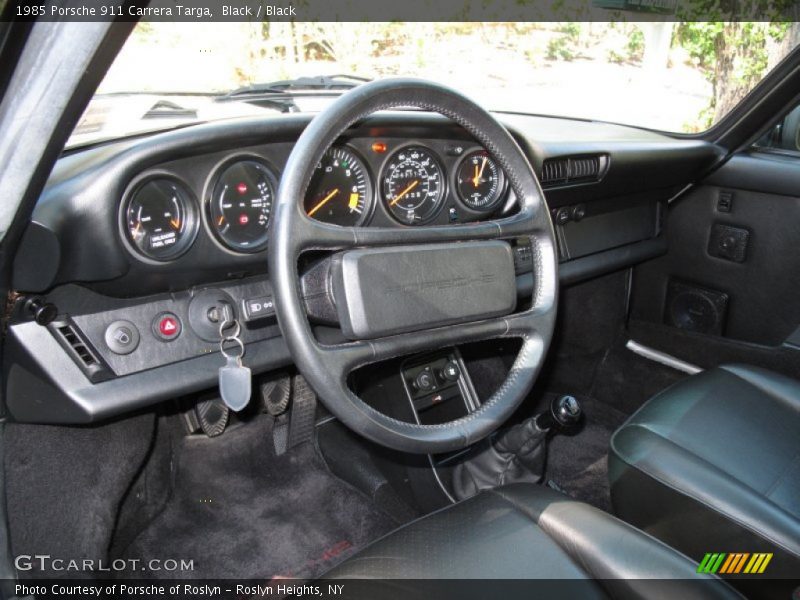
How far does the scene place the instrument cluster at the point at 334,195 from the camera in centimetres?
159

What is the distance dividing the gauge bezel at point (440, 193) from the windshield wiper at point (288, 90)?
15.0 inches

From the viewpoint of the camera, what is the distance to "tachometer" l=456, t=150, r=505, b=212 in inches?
81.8

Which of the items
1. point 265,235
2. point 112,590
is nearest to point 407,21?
point 265,235

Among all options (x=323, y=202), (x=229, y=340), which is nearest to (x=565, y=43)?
(x=323, y=202)

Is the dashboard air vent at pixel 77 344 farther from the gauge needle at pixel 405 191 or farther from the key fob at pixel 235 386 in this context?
the gauge needle at pixel 405 191

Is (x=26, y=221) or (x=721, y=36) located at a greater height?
(x=721, y=36)

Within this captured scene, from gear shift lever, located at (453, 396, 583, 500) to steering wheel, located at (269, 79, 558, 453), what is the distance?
61 cm

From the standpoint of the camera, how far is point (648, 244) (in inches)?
117

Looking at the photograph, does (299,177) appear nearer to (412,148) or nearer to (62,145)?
(62,145)

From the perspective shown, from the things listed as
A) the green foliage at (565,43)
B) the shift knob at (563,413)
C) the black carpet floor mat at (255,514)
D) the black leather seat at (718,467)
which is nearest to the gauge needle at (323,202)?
the shift knob at (563,413)

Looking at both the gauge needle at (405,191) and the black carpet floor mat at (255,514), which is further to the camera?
the black carpet floor mat at (255,514)

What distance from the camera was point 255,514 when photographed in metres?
2.46

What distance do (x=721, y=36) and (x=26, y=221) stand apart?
8.47ft

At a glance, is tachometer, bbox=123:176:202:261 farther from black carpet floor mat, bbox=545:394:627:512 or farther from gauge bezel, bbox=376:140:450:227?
black carpet floor mat, bbox=545:394:627:512
